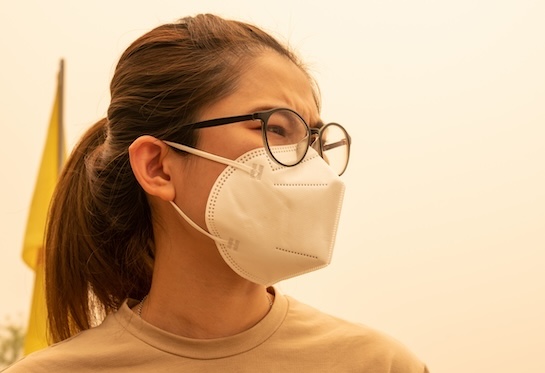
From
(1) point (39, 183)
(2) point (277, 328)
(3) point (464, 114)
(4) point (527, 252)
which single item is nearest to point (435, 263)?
(4) point (527, 252)

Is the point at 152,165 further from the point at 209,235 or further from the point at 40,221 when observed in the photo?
the point at 40,221

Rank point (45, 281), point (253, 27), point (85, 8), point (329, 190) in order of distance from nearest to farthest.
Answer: point (329, 190) → point (253, 27) → point (45, 281) → point (85, 8)

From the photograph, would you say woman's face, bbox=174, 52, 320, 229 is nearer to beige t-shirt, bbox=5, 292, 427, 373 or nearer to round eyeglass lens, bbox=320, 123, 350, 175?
round eyeglass lens, bbox=320, 123, 350, 175

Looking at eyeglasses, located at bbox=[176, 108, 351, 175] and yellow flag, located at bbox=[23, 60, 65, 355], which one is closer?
eyeglasses, located at bbox=[176, 108, 351, 175]

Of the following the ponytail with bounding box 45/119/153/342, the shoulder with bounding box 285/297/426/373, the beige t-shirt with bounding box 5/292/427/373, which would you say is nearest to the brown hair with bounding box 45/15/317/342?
the ponytail with bounding box 45/119/153/342

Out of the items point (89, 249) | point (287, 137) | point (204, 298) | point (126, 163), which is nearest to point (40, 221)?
point (89, 249)

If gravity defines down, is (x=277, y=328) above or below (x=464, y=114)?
below

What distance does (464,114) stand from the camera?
2748 millimetres

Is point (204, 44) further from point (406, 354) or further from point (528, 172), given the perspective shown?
point (528, 172)

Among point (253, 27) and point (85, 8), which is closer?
point (253, 27)

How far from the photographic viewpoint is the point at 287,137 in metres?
1.29

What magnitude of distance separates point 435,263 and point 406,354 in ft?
4.58

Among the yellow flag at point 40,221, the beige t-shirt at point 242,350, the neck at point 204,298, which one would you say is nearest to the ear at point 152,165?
the neck at point 204,298

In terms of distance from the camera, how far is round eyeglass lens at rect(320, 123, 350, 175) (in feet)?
4.47
